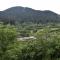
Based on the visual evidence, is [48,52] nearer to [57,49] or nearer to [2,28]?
[57,49]

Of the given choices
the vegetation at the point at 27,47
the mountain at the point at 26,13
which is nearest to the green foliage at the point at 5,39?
the vegetation at the point at 27,47

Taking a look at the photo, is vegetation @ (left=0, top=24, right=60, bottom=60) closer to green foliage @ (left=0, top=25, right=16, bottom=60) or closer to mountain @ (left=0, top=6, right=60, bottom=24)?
green foliage @ (left=0, top=25, right=16, bottom=60)

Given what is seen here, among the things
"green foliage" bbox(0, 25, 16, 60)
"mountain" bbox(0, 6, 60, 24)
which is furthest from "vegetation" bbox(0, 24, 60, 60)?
"mountain" bbox(0, 6, 60, 24)

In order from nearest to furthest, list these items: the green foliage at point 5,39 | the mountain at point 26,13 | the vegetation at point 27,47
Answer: the green foliage at point 5,39 < the vegetation at point 27,47 < the mountain at point 26,13

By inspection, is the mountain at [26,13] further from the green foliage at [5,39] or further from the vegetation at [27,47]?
the green foliage at [5,39]

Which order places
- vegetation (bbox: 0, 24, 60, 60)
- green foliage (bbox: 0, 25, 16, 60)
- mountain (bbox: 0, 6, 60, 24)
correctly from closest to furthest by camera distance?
green foliage (bbox: 0, 25, 16, 60)
vegetation (bbox: 0, 24, 60, 60)
mountain (bbox: 0, 6, 60, 24)

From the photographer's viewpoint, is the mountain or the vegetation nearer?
the vegetation

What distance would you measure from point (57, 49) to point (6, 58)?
7009 millimetres

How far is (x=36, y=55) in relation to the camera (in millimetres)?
23422

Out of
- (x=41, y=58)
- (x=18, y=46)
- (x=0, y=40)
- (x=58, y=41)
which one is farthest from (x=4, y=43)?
(x=58, y=41)

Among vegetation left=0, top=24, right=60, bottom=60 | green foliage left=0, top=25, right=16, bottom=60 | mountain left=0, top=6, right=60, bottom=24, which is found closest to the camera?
green foliage left=0, top=25, right=16, bottom=60

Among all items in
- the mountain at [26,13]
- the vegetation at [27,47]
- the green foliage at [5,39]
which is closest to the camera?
A: the green foliage at [5,39]

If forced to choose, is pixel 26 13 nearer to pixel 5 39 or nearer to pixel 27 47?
pixel 27 47

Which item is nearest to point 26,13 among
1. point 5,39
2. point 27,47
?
point 27,47
